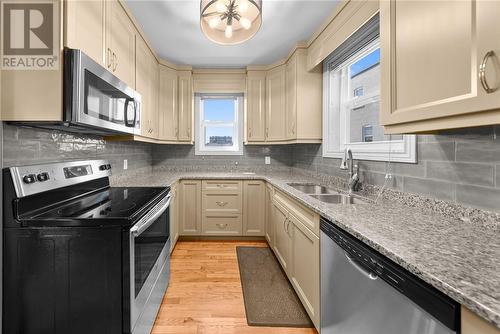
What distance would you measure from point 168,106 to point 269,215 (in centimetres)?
200

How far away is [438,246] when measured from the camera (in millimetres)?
887

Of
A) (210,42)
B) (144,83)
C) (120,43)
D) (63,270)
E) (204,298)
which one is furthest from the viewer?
(210,42)

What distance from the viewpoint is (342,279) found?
128 cm

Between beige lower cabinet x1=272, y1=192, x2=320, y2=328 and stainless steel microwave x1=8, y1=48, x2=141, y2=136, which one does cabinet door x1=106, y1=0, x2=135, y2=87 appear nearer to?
stainless steel microwave x1=8, y1=48, x2=141, y2=136

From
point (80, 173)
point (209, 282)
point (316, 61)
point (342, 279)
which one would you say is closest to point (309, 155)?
point (316, 61)

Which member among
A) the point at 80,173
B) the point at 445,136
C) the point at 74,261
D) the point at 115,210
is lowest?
the point at 74,261

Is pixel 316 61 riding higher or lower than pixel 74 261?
higher

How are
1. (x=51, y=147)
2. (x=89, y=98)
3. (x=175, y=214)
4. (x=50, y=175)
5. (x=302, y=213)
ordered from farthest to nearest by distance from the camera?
(x=175, y=214) < (x=302, y=213) < (x=51, y=147) < (x=50, y=175) < (x=89, y=98)

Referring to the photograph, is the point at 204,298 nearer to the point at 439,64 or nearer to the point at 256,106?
the point at 439,64

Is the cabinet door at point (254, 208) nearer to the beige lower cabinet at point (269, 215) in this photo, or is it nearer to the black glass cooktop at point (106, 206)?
the beige lower cabinet at point (269, 215)

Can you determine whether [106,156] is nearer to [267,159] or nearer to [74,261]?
[74,261]

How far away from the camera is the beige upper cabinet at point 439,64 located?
76 cm

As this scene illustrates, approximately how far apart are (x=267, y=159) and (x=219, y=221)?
1224 mm

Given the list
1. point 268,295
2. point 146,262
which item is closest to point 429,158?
point 268,295
